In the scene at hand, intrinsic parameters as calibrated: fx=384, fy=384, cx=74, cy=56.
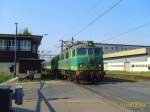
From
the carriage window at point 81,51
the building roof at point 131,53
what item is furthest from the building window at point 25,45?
the building roof at point 131,53


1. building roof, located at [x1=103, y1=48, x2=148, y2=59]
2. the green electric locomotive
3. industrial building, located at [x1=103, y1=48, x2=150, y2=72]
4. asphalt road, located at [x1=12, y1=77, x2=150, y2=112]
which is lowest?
asphalt road, located at [x1=12, y1=77, x2=150, y2=112]

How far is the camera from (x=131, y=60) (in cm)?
10100

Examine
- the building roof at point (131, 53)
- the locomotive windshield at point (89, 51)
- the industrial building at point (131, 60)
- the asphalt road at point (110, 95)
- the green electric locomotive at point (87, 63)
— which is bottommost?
the asphalt road at point (110, 95)

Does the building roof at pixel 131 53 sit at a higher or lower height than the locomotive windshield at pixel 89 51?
higher

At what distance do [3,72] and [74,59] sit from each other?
25.0m

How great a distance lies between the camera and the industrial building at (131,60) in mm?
86075

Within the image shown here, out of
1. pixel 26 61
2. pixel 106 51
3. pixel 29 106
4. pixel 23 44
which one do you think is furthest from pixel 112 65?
pixel 29 106

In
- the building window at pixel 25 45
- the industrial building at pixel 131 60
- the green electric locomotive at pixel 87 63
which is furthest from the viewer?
the industrial building at pixel 131 60

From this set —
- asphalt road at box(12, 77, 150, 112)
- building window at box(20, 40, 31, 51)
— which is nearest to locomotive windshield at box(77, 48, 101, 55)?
asphalt road at box(12, 77, 150, 112)

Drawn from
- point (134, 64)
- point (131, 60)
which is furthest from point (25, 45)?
point (131, 60)

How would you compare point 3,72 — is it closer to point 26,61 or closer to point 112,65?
point 26,61

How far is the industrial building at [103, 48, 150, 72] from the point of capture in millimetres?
86075

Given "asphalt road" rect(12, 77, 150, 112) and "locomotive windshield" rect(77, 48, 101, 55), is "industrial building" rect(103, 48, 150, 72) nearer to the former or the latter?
"locomotive windshield" rect(77, 48, 101, 55)

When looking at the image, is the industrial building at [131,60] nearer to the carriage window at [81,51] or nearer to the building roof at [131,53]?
the building roof at [131,53]
